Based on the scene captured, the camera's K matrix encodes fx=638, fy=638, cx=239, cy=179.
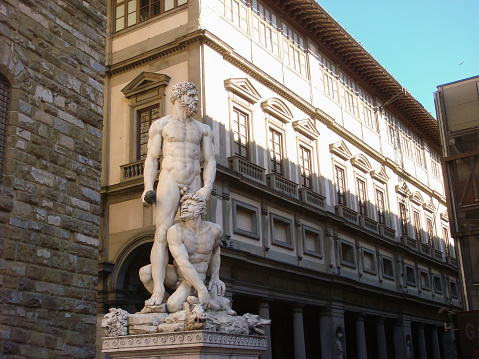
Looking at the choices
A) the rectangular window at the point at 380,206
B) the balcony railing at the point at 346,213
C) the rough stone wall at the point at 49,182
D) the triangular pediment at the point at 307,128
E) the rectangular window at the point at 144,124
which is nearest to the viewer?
the rough stone wall at the point at 49,182

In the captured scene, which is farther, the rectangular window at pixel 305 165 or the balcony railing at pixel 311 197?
the rectangular window at pixel 305 165

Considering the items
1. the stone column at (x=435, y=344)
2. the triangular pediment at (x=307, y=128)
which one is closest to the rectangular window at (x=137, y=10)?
the triangular pediment at (x=307, y=128)

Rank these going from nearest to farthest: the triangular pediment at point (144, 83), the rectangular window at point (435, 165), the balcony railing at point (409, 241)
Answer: the triangular pediment at point (144, 83), the balcony railing at point (409, 241), the rectangular window at point (435, 165)

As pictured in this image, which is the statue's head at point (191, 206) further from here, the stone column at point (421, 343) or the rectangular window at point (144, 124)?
the stone column at point (421, 343)

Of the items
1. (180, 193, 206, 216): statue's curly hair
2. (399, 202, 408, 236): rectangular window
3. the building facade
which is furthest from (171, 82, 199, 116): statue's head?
(399, 202, 408, 236): rectangular window

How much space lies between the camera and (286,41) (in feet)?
90.3

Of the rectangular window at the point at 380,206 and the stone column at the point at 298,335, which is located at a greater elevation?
the rectangular window at the point at 380,206

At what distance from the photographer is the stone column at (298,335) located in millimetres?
23406

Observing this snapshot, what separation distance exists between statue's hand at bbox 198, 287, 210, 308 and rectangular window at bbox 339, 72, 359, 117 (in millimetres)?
25425

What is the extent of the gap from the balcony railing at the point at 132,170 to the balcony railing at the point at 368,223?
12.7 metres

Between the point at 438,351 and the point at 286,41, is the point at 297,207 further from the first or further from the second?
the point at 438,351

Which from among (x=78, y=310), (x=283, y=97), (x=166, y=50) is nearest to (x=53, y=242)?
(x=78, y=310)

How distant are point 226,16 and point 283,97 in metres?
A: 4.42

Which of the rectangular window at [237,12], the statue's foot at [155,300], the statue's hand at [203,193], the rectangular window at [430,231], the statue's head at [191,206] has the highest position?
the rectangular window at [237,12]
